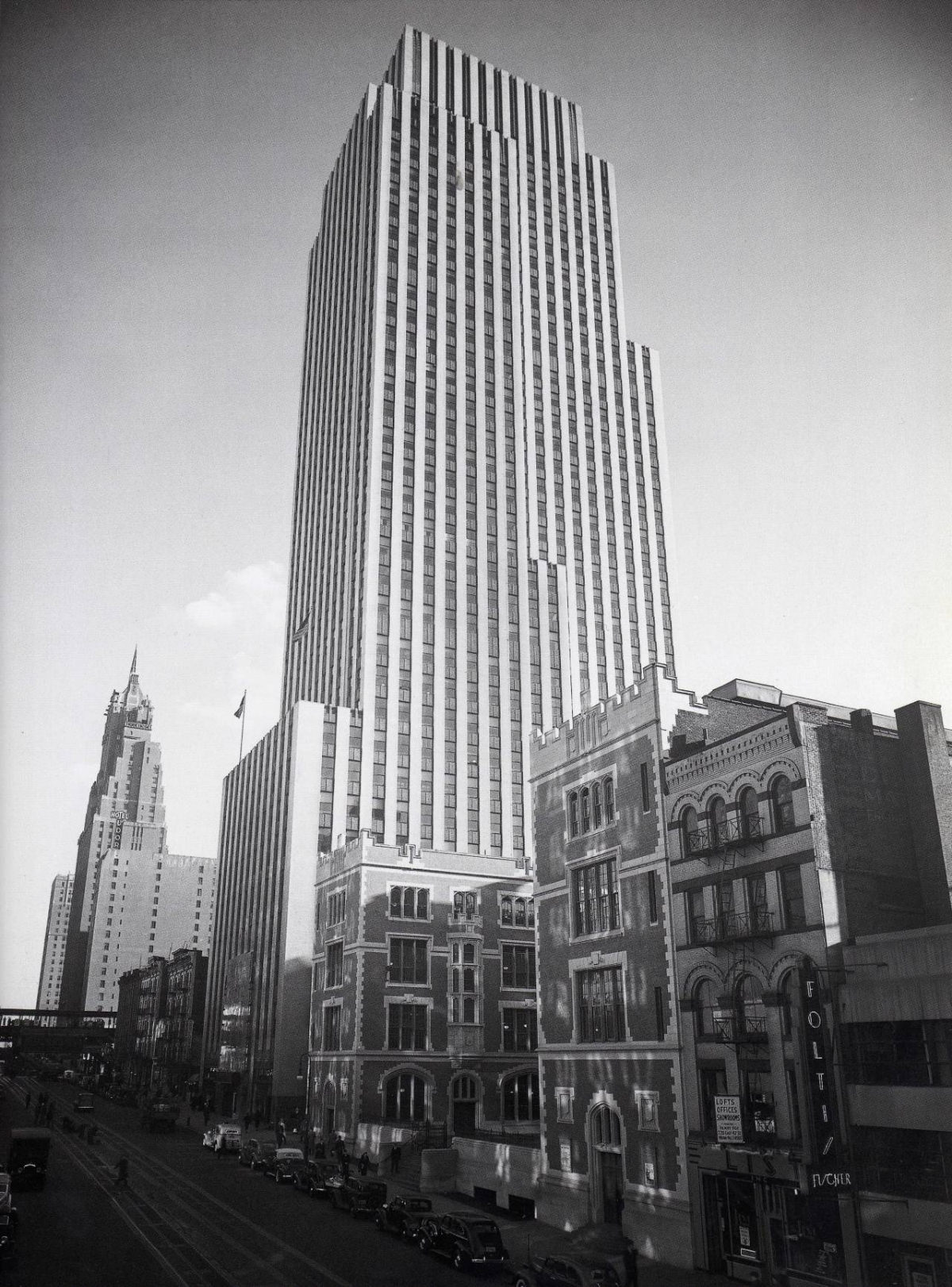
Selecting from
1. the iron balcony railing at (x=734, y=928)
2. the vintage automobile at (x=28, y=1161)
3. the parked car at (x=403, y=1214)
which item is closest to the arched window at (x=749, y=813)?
the iron balcony railing at (x=734, y=928)

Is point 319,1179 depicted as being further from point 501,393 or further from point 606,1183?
point 501,393

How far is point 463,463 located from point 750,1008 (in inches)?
3639

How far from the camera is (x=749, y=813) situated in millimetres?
36406

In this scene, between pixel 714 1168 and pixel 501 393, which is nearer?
pixel 714 1168

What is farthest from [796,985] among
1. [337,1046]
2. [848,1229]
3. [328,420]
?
[328,420]

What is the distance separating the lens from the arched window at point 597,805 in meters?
44.4

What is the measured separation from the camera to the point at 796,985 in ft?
105

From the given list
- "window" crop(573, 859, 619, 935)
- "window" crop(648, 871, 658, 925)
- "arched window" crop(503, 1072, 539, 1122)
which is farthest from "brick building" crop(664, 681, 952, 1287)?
"arched window" crop(503, 1072, 539, 1122)

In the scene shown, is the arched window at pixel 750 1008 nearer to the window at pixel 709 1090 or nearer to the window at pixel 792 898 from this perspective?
the window at pixel 709 1090

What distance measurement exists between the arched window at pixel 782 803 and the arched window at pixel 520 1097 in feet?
142

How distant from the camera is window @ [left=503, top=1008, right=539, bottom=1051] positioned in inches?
2822

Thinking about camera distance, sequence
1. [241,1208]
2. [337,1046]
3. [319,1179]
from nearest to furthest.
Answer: [241,1208] < [319,1179] < [337,1046]

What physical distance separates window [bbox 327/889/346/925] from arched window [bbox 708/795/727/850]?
41.0m

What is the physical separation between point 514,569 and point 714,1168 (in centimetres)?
8743
